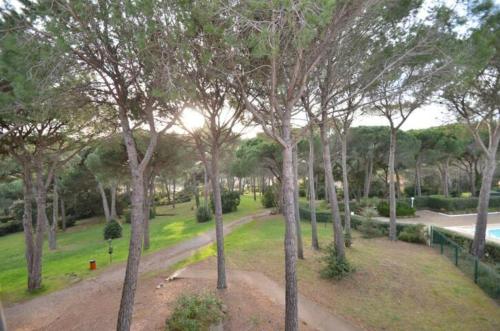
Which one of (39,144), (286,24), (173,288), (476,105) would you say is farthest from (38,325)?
(476,105)

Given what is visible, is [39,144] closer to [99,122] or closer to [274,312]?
[99,122]

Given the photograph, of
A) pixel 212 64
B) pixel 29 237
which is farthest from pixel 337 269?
pixel 29 237

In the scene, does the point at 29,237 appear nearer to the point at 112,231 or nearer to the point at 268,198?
the point at 112,231

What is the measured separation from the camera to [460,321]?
22.2 ft

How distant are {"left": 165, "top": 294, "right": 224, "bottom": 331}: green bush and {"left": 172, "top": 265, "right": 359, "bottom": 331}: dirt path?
203 cm

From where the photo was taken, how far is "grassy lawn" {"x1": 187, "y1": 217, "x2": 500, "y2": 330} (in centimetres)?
689

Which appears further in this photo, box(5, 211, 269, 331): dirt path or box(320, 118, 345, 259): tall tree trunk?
box(320, 118, 345, 259): tall tree trunk

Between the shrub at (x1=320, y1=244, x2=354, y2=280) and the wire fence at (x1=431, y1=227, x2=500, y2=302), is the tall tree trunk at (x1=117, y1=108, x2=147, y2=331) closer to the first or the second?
the shrub at (x1=320, y1=244, x2=354, y2=280)

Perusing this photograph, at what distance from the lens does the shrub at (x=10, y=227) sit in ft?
100

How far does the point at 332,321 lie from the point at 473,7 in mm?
8552

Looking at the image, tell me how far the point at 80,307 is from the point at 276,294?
5.41 m

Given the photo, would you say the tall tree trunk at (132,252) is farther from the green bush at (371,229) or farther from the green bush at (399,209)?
the green bush at (399,209)

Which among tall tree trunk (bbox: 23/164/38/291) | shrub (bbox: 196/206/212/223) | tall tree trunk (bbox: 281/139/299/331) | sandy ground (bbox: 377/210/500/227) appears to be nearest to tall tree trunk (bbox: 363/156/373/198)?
sandy ground (bbox: 377/210/500/227)

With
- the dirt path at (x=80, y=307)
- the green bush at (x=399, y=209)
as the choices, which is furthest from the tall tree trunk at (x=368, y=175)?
the dirt path at (x=80, y=307)
